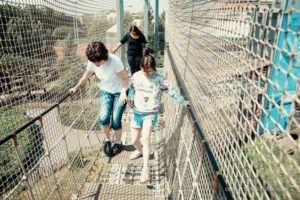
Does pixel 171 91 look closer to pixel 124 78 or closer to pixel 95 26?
pixel 124 78

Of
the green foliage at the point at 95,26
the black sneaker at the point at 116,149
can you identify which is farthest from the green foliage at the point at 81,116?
the green foliage at the point at 95,26

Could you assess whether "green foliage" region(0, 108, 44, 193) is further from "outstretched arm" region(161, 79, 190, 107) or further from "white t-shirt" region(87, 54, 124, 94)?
"outstretched arm" region(161, 79, 190, 107)

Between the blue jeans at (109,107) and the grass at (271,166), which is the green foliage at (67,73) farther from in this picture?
Answer: the grass at (271,166)

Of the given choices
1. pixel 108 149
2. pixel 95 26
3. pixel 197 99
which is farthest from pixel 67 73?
pixel 197 99

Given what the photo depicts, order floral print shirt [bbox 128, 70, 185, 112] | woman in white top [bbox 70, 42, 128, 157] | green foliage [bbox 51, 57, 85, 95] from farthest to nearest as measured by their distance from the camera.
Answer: green foliage [bbox 51, 57, 85, 95] → woman in white top [bbox 70, 42, 128, 157] → floral print shirt [bbox 128, 70, 185, 112]

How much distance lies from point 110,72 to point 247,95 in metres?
1.96

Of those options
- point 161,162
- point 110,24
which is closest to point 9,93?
point 161,162

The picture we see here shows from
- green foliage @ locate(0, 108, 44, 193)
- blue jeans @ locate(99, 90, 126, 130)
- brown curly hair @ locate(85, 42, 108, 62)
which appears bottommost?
green foliage @ locate(0, 108, 44, 193)

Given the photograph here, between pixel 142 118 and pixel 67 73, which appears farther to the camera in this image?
pixel 67 73

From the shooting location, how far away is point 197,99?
6.88 ft

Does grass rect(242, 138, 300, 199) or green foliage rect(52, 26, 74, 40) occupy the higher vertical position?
green foliage rect(52, 26, 74, 40)

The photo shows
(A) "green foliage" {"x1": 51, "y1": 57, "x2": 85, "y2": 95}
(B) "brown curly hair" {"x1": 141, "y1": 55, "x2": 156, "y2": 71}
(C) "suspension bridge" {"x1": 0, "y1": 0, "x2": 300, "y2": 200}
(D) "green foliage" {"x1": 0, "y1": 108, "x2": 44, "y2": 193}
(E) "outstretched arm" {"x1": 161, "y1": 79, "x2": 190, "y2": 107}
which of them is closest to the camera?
(C) "suspension bridge" {"x1": 0, "y1": 0, "x2": 300, "y2": 200}

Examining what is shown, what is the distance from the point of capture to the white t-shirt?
2846mm

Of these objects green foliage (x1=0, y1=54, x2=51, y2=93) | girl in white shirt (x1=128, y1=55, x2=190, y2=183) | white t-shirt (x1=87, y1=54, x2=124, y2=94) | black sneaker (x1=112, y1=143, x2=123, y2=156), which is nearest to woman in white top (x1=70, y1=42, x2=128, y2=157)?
white t-shirt (x1=87, y1=54, x2=124, y2=94)
